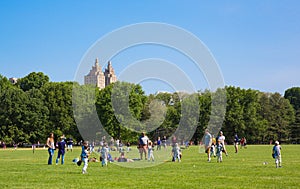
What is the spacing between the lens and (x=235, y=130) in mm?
97812

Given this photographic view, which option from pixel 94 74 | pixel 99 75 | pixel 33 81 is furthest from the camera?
pixel 33 81

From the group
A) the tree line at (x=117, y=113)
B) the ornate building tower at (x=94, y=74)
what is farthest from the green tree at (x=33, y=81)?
the ornate building tower at (x=94, y=74)

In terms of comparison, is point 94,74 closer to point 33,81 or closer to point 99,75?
point 99,75

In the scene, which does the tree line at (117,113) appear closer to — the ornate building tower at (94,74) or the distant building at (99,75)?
the distant building at (99,75)

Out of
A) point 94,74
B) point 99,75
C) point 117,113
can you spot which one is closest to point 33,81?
point 117,113

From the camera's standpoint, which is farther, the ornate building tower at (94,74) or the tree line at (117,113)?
the tree line at (117,113)

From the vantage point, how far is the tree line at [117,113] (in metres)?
80.2

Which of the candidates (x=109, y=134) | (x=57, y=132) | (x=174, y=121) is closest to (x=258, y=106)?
(x=174, y=121)

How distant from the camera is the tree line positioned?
80.2 metres

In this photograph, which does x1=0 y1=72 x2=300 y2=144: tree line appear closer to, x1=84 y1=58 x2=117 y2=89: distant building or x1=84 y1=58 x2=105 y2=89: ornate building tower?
x1=84 y1=58 x2=117 y2=89: distant building

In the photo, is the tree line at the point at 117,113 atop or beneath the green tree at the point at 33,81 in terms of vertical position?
beneath

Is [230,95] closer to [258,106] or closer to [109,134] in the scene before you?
[258,106]

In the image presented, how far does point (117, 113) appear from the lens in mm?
79938

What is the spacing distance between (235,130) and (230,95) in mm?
8357
